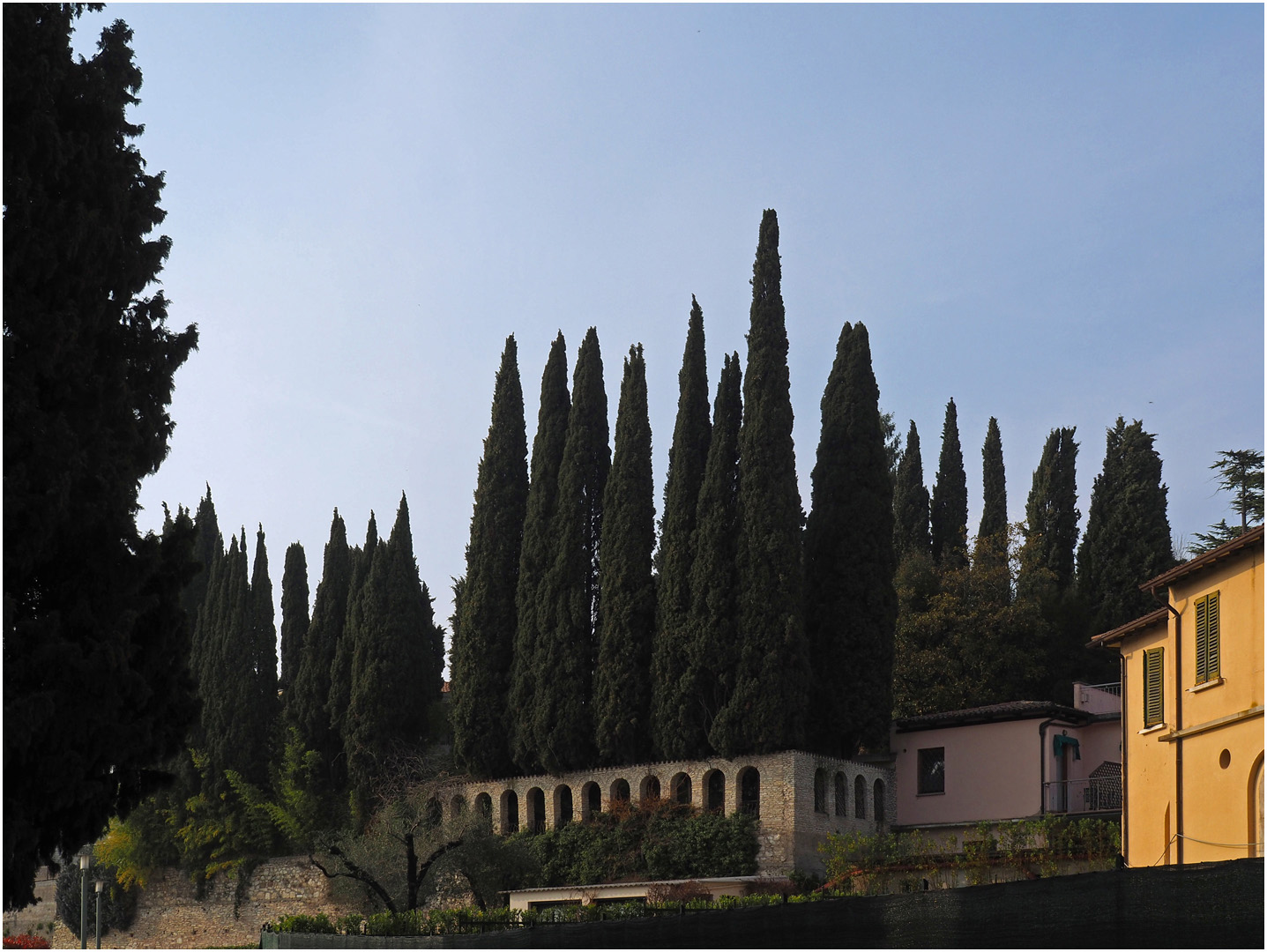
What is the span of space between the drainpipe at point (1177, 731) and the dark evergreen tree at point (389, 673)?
26.4 meters

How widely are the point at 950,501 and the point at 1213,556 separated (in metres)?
36.5

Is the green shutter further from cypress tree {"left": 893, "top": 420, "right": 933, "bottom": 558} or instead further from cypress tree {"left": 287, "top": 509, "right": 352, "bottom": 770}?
cypress tree {"left": 893, "top": 420, "right": 933, "bottom": 558}

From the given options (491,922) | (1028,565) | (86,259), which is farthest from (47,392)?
(1028,565)

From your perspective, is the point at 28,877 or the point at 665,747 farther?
the point at 665,747

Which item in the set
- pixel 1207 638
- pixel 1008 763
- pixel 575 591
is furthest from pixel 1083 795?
pixel 1207 638

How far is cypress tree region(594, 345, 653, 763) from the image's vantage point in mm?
35906

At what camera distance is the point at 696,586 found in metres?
35.1

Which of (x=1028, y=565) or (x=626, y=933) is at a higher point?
(x=1028, y=565)

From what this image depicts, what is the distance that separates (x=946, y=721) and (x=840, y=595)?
423cm

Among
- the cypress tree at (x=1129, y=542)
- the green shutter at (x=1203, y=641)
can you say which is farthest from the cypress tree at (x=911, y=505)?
the green shutter at (x=1203, y=641)

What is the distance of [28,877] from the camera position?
1316 cm

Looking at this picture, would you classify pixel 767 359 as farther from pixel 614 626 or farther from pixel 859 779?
pixel 859 779

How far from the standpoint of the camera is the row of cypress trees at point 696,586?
3441cm

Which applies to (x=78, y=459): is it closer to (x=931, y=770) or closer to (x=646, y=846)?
(x=646, y=846)
